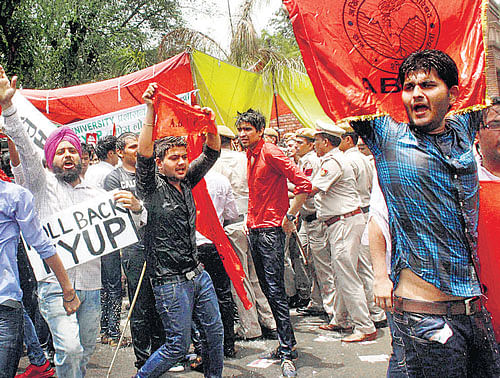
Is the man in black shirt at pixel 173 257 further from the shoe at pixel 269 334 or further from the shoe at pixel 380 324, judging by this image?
the shoe at pixel 380 324

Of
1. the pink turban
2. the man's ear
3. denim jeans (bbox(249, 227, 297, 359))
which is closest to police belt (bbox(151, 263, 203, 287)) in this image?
the pink turban

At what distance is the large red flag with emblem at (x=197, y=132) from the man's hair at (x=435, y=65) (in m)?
1.98

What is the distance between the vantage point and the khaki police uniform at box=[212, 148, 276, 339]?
5891 millimetres

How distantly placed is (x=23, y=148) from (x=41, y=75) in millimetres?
9040

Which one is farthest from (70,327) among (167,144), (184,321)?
(167,144)

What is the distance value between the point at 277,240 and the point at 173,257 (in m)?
1.47

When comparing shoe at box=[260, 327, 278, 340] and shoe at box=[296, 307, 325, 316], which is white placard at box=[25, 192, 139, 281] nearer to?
shoe at box=[260, 327, 278, 340]

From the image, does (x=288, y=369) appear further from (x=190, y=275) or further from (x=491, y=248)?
(x=491, y=248)

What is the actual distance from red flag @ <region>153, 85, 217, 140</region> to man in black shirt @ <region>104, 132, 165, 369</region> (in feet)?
3.64

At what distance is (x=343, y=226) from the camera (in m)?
5.86

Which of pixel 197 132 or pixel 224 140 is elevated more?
pixel 197 132

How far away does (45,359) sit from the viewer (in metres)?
4.93

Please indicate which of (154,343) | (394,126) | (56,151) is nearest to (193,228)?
(56,151)

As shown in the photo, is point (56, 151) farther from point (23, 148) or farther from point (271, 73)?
point (271, 73)
